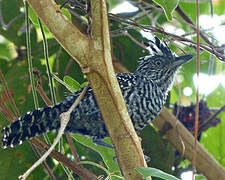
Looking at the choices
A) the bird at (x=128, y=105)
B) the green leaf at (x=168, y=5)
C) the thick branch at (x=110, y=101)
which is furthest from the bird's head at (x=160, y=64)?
the thick branch at (x=110, y=101)

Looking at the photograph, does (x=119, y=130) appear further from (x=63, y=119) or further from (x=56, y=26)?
(x=56, y=26)

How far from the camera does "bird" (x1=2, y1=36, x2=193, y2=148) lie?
2408 millimetres

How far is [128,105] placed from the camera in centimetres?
277

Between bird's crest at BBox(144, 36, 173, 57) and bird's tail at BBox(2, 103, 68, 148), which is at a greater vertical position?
bird's crest at BBox(144, 36, 173, 57)

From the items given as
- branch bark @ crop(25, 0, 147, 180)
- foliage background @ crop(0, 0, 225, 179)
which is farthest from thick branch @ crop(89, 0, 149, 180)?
foliage background @ crop(0, 0, 225, 179)

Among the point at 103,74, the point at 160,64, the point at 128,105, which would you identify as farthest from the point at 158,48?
the point at 103,74

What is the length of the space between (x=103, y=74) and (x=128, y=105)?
3.51 feet

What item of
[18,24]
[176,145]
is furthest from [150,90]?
[18,24]

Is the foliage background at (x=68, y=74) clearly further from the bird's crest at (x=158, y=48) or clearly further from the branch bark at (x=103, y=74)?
the branch bark at (x=103, y=74)

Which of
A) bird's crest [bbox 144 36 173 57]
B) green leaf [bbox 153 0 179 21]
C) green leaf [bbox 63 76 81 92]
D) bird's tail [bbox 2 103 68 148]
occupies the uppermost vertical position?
green leaf [bbox 153 0 179 21]

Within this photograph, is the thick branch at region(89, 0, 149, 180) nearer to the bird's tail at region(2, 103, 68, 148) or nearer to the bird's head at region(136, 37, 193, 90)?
the bird's tail at region(2, 103, 68, 148)

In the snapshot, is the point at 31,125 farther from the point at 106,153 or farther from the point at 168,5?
the point at 168,5

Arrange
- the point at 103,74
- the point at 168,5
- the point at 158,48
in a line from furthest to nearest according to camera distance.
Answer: the point at 158,48, the point at 168,5, the point at 103,74

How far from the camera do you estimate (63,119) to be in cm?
177
